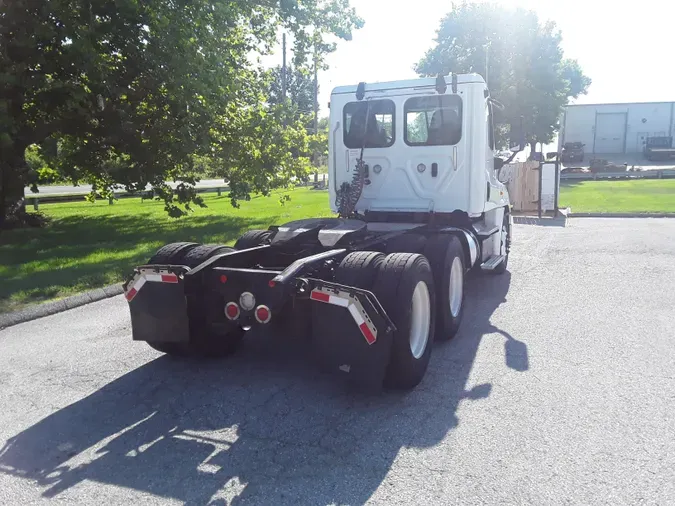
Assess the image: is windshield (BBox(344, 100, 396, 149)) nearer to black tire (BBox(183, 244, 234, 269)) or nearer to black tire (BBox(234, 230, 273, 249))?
black tire (BBox(234, 230, 273, 249))

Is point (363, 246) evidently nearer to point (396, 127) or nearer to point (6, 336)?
point (396, 127)

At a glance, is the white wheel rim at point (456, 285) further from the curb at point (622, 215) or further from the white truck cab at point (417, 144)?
the curb at point (622, 215)

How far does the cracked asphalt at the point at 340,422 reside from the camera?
3463mm

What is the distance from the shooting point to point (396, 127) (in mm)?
7949

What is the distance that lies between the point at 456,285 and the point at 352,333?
8.90 feet

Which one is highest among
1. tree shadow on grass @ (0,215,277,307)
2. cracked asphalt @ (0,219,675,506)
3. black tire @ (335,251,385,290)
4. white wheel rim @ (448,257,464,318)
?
black tire @ (335,251,385,290)

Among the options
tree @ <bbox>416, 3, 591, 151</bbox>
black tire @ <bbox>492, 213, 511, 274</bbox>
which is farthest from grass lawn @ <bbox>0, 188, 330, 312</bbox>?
tree @ <bbox>416, 3, 591, 151</bbox>

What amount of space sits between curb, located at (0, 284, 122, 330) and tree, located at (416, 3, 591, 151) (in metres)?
34.6

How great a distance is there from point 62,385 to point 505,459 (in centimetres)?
361

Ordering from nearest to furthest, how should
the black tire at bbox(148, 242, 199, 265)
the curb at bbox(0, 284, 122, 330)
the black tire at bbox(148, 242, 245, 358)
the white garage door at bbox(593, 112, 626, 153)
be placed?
1. the black tire at bbox(148, 242, 245, 358)
2. the black tire at bbox(148, 242, 199, 265)
3. the curb at bbox(0, 284, 122, 330)
4. the white garage door at bbox(593, 112, 626, 153)

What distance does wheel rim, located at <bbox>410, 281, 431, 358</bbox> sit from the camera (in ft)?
16.9

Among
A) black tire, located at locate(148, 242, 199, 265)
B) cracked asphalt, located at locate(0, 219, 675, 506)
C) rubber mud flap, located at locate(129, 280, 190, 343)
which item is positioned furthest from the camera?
black tire, located at locate(148, 242, 199, 265)

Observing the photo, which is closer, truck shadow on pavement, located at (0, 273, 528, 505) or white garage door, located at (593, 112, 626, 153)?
truck shadow on pavement, located at (0, 273, 528, 505)

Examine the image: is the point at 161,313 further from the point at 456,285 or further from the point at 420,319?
the point at 456,285
